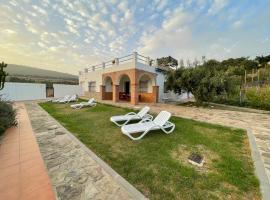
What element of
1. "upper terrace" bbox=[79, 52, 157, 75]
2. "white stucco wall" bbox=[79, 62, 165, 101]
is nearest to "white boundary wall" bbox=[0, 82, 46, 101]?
"white stucco wall" bbox=[79, 62, 165, 101]

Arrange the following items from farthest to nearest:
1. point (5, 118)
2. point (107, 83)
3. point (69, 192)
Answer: point (107, 83), point (5, 118), point (69, 192)

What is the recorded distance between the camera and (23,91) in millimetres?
20922

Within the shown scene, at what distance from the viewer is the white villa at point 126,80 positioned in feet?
47.7

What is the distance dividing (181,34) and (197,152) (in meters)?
13.0

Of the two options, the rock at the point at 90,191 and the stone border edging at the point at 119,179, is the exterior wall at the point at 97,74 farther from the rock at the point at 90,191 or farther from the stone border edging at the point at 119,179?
the rock at the point at 90,191

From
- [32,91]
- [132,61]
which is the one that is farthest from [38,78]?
[132,61]

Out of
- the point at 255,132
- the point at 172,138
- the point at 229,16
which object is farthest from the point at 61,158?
the point at 229,16

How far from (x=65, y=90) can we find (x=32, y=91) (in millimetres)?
5036

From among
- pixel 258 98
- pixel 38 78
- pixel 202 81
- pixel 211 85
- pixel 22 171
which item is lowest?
pixel 22 171

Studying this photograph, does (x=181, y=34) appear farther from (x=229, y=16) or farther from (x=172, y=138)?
(x=172, y=138)

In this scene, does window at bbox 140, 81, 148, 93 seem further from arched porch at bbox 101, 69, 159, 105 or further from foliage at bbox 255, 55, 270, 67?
foliage at bbox 255, 55, 270, 67

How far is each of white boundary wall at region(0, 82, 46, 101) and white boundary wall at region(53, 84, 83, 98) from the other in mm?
1963

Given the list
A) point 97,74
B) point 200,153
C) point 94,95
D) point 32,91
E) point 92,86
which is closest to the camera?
point 200,153

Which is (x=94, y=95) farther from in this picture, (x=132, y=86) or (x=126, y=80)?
(x=132, y=86)
